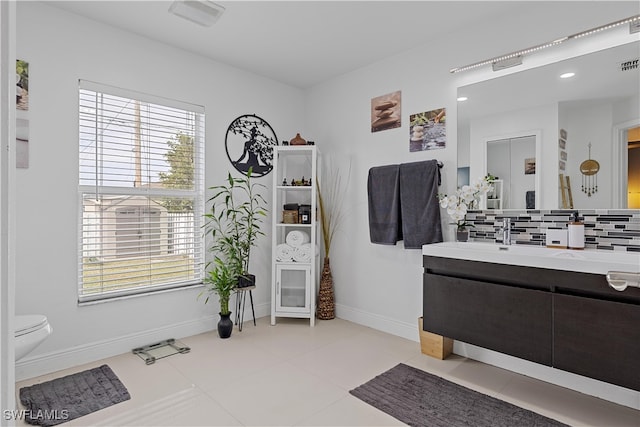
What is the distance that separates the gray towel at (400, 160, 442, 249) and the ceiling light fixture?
1869 millimetres

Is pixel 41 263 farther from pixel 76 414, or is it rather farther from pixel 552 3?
pixel 552 3

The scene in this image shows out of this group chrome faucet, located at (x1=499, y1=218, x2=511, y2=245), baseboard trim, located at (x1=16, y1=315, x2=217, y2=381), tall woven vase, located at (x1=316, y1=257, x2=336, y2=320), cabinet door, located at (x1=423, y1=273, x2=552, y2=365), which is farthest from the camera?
tall woven vase, located at (x1=316, y1=257, x2=336, y2=320)

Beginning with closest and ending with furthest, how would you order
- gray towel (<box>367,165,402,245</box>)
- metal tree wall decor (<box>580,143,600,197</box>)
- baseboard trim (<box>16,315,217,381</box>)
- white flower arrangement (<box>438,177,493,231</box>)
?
metal tree wall decor (<box>580,143,600,197</box>) → baseboard trim (<box>16,315,217,381</box>) → white flower arrangement (<box>438,177,493,231</box>) → gray towel (<box>367,165,402,245</box>)

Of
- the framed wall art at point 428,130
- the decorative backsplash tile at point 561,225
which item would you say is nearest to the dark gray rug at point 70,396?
the decorative backsplash tile at point 561,225

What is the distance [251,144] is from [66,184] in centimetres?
166

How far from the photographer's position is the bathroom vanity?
1.80m

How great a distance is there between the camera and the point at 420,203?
3.00m

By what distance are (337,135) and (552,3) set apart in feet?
6.79

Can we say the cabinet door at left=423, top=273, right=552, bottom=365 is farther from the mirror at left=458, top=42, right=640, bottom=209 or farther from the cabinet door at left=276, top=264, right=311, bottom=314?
the cabinet door at left=276, top=264, right=311, bottom=314

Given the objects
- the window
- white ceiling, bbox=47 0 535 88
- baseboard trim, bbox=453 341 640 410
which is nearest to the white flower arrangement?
baseboard trim, bbox=453 341 640 410

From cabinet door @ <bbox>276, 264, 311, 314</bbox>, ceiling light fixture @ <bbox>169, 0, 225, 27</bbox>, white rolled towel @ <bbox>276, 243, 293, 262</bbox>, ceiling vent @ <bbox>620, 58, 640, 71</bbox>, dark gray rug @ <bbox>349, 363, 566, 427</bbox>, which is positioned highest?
ceiling light fixture @ <bbox>169, 0, 225, 27</bbox>

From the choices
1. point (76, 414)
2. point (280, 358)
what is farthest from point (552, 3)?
point (76, 414)

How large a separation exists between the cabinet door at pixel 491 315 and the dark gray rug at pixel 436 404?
0.31m

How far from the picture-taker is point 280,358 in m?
2.76
